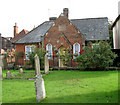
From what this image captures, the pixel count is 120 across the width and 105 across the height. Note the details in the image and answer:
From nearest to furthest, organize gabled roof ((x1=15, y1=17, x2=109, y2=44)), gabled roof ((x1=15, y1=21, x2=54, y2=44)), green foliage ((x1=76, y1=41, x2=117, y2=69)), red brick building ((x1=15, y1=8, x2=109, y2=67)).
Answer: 1. green foliage ((x1=76, y1=41, x2=117, y2=69))
2. red brick building ((x1=15, y1=8, x2=109, y2=67))
3. gabled roof ((x1=15, y1=17, x2=109, y2=44))
4. gabled roof ((x1=15, y1=21, x2=54, y2=44))

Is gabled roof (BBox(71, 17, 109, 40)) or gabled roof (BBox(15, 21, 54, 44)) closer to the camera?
gabled roof (BBox(71, 17, 109, 40))

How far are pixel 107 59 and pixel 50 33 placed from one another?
39.7ft

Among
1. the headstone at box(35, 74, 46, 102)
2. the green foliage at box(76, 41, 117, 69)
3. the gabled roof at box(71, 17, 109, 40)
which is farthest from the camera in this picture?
the gabled roof at box(71, 17, 109, 40)

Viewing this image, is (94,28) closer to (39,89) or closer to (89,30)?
(89,30)

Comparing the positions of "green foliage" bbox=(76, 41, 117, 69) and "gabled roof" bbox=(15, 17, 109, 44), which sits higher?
"gabled roof" bbox=(15, 17, 109, 44)

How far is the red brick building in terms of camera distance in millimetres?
27641

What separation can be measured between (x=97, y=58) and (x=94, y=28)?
1080 centimetres

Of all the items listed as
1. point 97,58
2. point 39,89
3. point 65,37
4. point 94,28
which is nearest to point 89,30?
point 94,28

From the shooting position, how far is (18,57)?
3145cm

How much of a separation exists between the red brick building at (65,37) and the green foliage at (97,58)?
5391 millimetres

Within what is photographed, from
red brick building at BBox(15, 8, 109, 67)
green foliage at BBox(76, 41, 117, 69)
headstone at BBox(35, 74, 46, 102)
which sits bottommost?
headstone at BBox(35, 74, 46, 102)

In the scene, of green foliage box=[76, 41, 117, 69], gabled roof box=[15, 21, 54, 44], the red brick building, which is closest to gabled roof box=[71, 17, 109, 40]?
the red brick building

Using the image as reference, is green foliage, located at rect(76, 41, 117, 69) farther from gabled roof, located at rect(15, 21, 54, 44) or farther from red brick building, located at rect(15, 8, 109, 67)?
gabled roof, located at rect(15, 21, 54, 44)

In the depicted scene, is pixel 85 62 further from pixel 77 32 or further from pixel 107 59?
pixel 77 32
